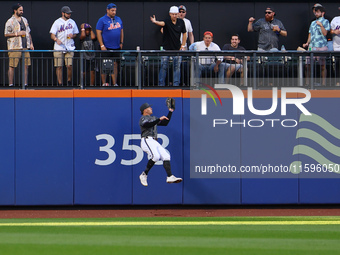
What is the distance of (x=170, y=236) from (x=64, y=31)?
8.73 metres

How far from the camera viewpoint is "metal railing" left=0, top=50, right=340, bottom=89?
19266mm

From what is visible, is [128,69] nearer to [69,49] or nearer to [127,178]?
[69,49]

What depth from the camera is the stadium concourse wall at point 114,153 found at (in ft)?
64.3

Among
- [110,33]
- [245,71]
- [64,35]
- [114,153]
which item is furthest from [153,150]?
[64,35]

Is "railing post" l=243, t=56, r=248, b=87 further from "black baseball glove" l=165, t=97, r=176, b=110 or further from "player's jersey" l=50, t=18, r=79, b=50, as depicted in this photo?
"player's jersey" l=50, t=18, r=79, b=50

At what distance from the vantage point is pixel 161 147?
19.4m

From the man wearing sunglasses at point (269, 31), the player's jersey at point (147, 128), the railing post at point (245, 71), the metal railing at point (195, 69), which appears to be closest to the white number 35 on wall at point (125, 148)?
the player's jersey at point (147, 128)

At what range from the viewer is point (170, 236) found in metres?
13.0

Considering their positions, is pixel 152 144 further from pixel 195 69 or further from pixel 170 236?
pixel 170 236

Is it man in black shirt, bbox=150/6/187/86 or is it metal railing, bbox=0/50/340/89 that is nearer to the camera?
metal railing, bbox=0/50/340/89

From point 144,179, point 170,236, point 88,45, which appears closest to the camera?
point 170,236

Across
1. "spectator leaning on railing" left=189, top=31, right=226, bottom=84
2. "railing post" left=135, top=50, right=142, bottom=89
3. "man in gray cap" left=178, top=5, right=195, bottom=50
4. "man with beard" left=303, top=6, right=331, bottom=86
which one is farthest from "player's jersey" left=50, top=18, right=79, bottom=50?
"man with beard" left=303, top=6, right=331, bottom=86

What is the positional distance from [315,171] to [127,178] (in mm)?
5066

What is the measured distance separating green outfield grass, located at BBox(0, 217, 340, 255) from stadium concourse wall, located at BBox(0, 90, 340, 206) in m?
2.39
